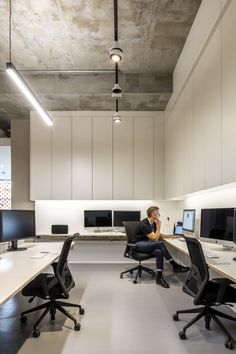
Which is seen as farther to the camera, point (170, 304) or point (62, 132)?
point (62, 132)

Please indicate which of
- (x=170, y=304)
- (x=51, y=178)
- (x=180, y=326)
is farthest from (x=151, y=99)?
(x=180, y=326)

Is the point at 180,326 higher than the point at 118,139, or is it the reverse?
the point at 118,139

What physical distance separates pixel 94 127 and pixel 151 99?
1443 millimetres

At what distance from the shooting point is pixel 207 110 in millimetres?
3469

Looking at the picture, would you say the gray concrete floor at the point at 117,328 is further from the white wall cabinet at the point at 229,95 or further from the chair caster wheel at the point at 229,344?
the white wall cabinet at the point at 229,95

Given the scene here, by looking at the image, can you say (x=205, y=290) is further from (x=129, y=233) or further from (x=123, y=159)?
(x=123, y=159)

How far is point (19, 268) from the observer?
272 centimetres

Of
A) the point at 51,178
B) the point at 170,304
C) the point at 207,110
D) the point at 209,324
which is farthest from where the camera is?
the point at 51,178

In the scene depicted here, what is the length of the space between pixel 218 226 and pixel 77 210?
375cm

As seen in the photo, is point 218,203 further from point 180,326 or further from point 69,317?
point 69,317

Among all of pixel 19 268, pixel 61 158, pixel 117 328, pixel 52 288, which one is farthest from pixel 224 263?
pixel 61 158

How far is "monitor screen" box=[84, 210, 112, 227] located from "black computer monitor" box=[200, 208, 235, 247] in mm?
2650

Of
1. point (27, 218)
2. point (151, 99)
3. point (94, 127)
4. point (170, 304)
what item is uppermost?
point (151, 99)

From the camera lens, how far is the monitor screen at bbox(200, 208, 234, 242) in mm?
3445
